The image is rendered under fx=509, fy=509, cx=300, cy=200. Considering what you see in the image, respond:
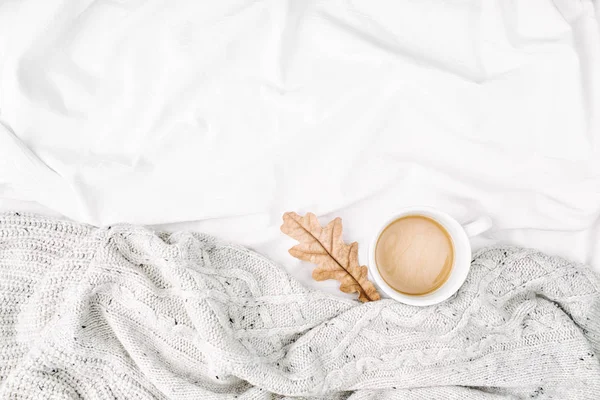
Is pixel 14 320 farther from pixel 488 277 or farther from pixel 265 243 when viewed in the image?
pixel 488 277

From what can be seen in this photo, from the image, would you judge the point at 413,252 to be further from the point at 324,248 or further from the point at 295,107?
the point at 295,107

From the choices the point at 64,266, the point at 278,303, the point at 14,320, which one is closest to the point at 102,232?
the point at 64,266

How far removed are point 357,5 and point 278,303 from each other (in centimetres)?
52

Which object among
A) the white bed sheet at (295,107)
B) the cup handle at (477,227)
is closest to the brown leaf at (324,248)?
the white bed sheet at (295,107)

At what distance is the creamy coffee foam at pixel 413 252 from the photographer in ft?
2.67

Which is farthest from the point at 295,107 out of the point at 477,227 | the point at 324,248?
the point at 477,227

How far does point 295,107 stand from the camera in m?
0.84

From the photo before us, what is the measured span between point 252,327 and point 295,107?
0.37 metres

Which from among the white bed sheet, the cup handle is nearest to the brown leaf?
the white bed sheet

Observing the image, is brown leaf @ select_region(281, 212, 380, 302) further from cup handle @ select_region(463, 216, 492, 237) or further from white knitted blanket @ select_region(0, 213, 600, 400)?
cup handle @ select_region(463, 216, 492, 237)

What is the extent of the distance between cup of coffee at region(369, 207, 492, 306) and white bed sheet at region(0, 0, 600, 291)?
8cm

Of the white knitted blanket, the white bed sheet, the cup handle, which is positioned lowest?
the white knitted blanket

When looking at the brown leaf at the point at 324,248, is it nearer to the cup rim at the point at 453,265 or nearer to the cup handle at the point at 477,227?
the cup rim at the point at 453,265

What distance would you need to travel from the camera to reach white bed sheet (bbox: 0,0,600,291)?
2.75 ft
